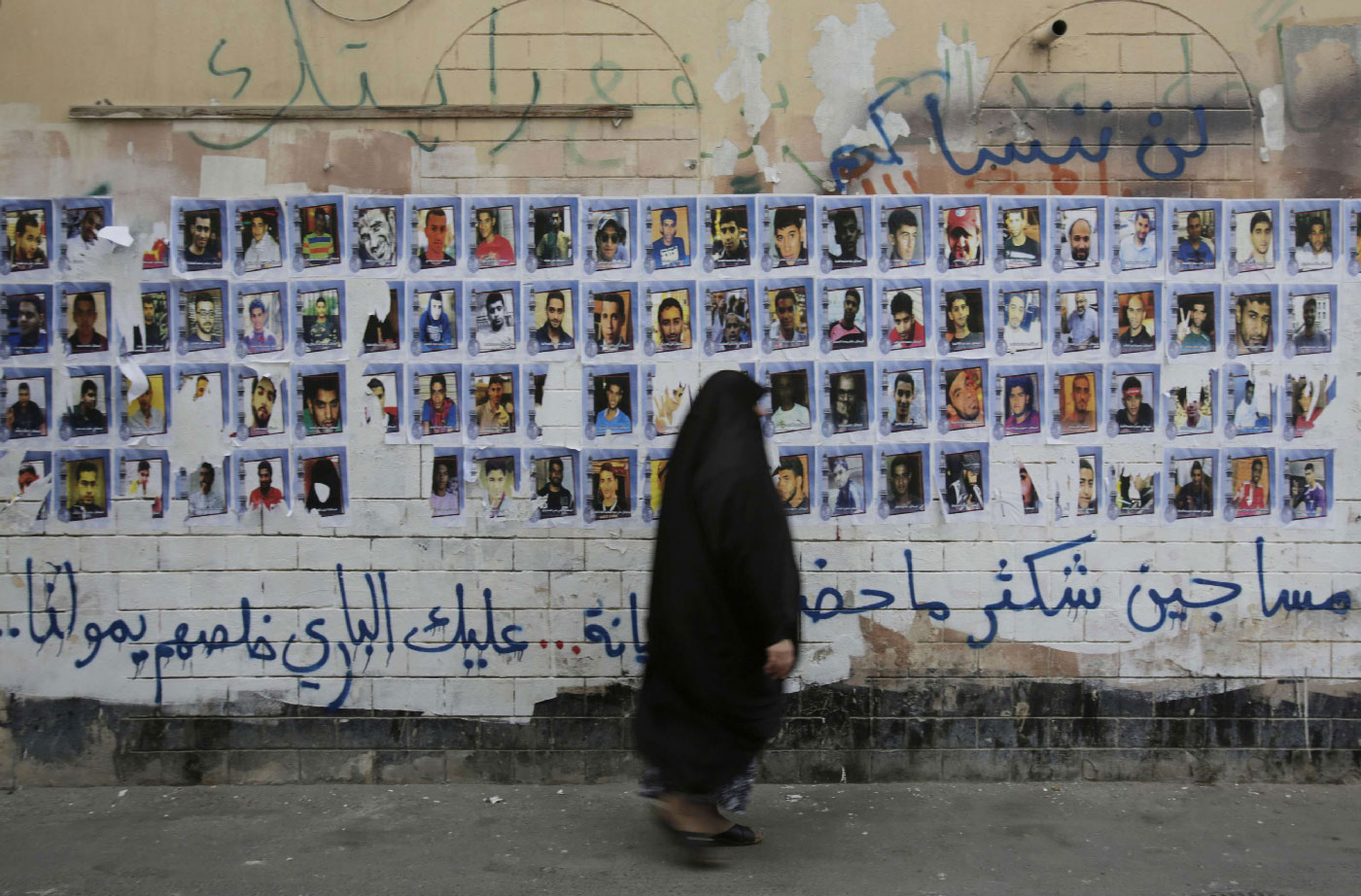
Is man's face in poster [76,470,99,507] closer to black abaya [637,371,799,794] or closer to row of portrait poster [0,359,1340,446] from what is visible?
row of portrait poster [0,359,1340,446]

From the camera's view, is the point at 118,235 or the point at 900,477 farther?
the point at 900,477

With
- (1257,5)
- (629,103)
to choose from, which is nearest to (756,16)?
(629,103)

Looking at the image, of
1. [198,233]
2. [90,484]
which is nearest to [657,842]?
[90,484]

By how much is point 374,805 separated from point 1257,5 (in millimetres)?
5545

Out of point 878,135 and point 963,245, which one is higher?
point 878,135

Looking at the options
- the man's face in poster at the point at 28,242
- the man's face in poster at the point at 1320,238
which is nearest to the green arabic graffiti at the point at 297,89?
the man's face in poster at the point at 28,242

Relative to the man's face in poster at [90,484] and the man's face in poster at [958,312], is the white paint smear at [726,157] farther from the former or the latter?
the man's face in poster at [90,484]

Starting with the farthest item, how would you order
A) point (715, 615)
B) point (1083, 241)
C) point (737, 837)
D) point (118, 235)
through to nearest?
1. point (1083, 241)
2. point (118, 235)
3. point (737, 837)
4. point (715, 615)

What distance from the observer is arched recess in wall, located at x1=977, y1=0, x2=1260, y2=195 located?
4.93 metres

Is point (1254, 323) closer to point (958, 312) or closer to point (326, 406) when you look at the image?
point (958, 312)

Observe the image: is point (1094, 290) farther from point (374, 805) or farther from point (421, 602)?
point (374, 805)

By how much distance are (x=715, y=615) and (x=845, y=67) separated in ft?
8.79

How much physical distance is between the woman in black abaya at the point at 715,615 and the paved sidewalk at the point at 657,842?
1.39 ft

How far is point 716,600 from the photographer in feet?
12.9
